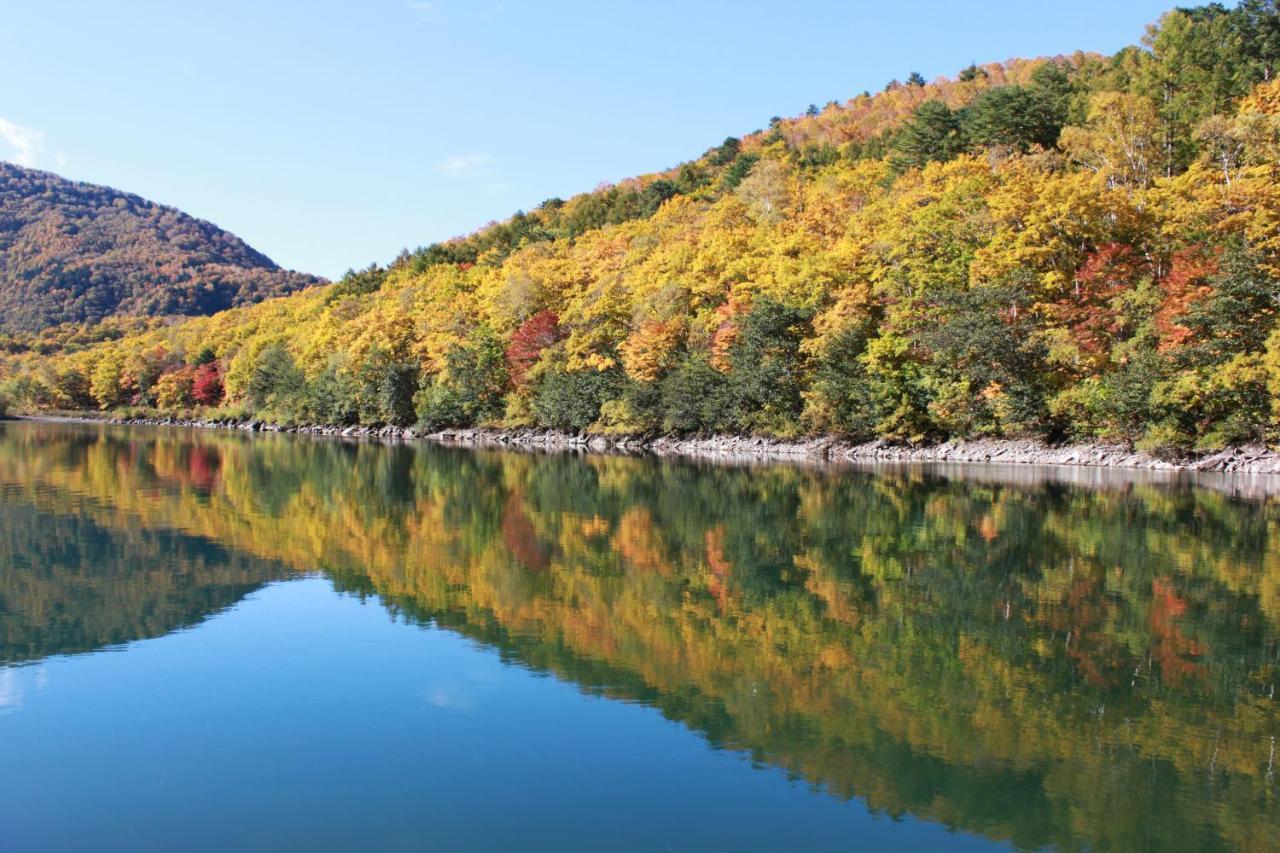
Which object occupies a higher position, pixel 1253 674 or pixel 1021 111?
pixel 1021 111

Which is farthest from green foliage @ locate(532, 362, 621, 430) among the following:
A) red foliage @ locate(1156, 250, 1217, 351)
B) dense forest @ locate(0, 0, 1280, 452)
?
red foliage @ locate(1156, 250, 1217, 351)

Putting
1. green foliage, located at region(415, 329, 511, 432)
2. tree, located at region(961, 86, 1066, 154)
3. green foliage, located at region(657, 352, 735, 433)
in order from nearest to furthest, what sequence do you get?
green foliage, located at region(657, 352, 735, 433) → tree, located at region(961, 86, 1066, 154) → green foliage, located at region(415, 329, 511, 432)

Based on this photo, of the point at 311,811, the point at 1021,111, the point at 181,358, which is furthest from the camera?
the point at 181,358

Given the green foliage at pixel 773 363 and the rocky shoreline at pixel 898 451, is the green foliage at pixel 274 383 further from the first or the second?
the green foliage at pixel 773 363

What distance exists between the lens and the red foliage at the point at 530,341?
63.2 meters

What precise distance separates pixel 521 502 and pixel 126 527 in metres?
10.1

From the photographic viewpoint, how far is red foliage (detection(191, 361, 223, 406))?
10000 cm

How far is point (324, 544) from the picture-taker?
20469mm

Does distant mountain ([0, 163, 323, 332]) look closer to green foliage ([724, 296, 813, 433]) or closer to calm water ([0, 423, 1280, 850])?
green foliage ([724, 296, 813, 433])

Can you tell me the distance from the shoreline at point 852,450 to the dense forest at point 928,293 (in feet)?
2.38

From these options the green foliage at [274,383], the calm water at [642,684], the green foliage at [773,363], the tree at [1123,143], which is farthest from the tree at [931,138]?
the green foliage at [274,383]

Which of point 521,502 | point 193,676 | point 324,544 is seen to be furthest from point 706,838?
point 521,502

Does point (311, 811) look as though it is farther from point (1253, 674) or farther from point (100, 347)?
point (100, 347)

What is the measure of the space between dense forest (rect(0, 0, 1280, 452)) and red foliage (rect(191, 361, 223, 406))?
10.3 meters
